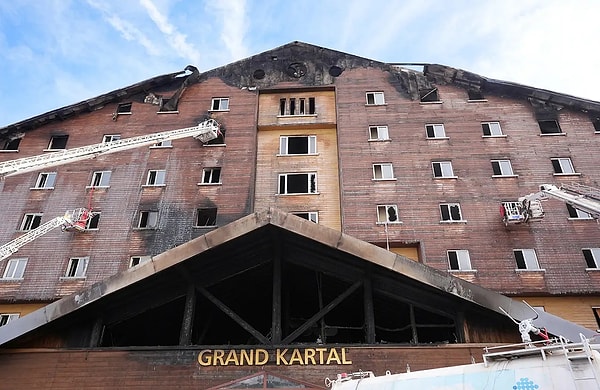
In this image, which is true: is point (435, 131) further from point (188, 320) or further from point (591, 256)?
point (188, 320)

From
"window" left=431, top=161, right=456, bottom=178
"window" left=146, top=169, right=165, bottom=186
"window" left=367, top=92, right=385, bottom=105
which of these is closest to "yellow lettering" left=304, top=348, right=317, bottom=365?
"window" left=431, top=161, right=456, bottom=178

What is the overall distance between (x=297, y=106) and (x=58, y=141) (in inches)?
806

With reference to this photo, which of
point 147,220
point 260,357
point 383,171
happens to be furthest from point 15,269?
point 383,171

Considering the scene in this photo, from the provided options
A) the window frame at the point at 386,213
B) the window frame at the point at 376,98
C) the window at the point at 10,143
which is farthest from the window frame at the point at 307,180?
the window at the point at 10,143

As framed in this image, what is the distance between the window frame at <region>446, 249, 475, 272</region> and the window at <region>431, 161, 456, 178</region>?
20.4 ft

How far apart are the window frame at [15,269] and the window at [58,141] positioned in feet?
34.7

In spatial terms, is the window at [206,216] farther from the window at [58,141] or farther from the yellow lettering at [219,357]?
the yellow lettering at [219,357]

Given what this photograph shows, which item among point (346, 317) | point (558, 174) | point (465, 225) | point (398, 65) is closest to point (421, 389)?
point (346, 317)

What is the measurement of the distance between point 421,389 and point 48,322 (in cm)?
1013

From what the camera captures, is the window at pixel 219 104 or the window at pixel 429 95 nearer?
the window at pixel 429 95

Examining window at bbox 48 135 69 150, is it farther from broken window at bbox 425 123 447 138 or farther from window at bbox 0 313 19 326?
broken window at bbox 425 123 447 138

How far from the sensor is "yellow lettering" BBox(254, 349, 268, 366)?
12.6 m

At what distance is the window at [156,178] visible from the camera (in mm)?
34975

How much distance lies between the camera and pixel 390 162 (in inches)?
1357
